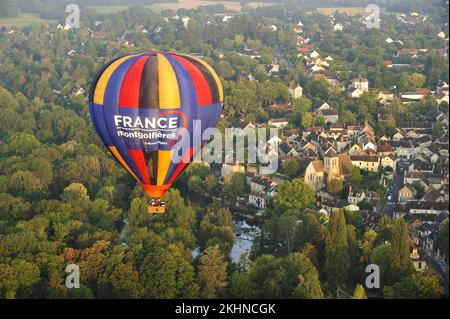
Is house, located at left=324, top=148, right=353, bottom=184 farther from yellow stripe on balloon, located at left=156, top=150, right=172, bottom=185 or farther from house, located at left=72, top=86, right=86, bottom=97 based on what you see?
house, located at left=72, top=86, right=86, bottom=97

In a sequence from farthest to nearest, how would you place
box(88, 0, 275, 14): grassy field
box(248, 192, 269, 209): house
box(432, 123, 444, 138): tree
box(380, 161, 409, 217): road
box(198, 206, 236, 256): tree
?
box(88, 0, 275, 14): grassy field → box(432, 123, 444, 138): tree → box(248, 192, 269, 209): house → box(380, 161, 409, 217): road → box(198, 206, 236, 256): tree

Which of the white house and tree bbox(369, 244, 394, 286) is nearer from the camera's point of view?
tree bbox(369, 244, 394, 286)

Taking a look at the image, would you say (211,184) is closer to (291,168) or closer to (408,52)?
(291,168)

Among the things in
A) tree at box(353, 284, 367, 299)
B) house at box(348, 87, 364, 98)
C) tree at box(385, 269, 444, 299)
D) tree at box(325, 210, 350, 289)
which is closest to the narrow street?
tree at box(385, 269, 444, 299)

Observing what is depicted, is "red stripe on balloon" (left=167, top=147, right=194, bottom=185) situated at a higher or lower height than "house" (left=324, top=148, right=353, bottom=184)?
higher

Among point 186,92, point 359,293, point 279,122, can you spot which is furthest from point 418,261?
point 279,122

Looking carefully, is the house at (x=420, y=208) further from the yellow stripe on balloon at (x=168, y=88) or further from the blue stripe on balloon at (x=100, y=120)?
the blue stripe on balloon at (x=100, y=120)

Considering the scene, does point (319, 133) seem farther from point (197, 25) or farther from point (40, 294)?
point (197, 25)

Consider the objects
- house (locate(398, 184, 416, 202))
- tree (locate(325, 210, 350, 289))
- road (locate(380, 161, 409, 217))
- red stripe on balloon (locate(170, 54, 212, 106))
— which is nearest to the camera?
red stripe on balloon (locate(170, 54, 212, 106))
